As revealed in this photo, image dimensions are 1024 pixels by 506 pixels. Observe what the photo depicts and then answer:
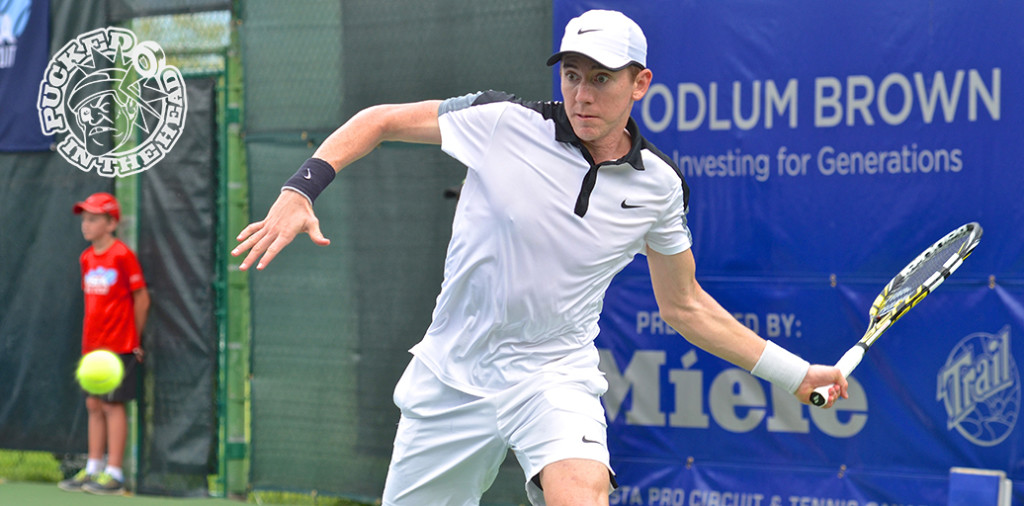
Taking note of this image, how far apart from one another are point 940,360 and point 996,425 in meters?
0.33

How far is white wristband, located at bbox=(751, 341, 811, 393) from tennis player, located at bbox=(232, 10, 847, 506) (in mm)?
547

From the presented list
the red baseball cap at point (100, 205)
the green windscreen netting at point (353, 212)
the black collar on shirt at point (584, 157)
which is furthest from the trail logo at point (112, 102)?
the black collar on shirt at point (584, 157)

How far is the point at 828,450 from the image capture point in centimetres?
534

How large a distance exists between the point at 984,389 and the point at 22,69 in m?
5.37

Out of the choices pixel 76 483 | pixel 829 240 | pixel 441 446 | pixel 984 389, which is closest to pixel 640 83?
pixel 441 446

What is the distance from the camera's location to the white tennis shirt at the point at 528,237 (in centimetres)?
328

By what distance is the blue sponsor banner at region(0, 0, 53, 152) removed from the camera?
7.09m

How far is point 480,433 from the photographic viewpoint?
130 inches

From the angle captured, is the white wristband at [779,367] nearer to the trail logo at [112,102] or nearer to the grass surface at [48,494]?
the grass surface at [48,494]

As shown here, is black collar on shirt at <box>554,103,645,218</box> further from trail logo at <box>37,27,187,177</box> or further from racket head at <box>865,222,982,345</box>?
trail logo at <box>37,27,187,177</box>

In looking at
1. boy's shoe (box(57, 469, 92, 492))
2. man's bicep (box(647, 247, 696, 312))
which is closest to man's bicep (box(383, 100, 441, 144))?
man's bicep (box(647, 247, 696, 312))

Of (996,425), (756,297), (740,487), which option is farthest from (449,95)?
(996,425)

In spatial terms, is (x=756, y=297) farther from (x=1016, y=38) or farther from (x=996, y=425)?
(x=1016, y=38)

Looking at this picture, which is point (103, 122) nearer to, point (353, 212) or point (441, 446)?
point (353, 212)
